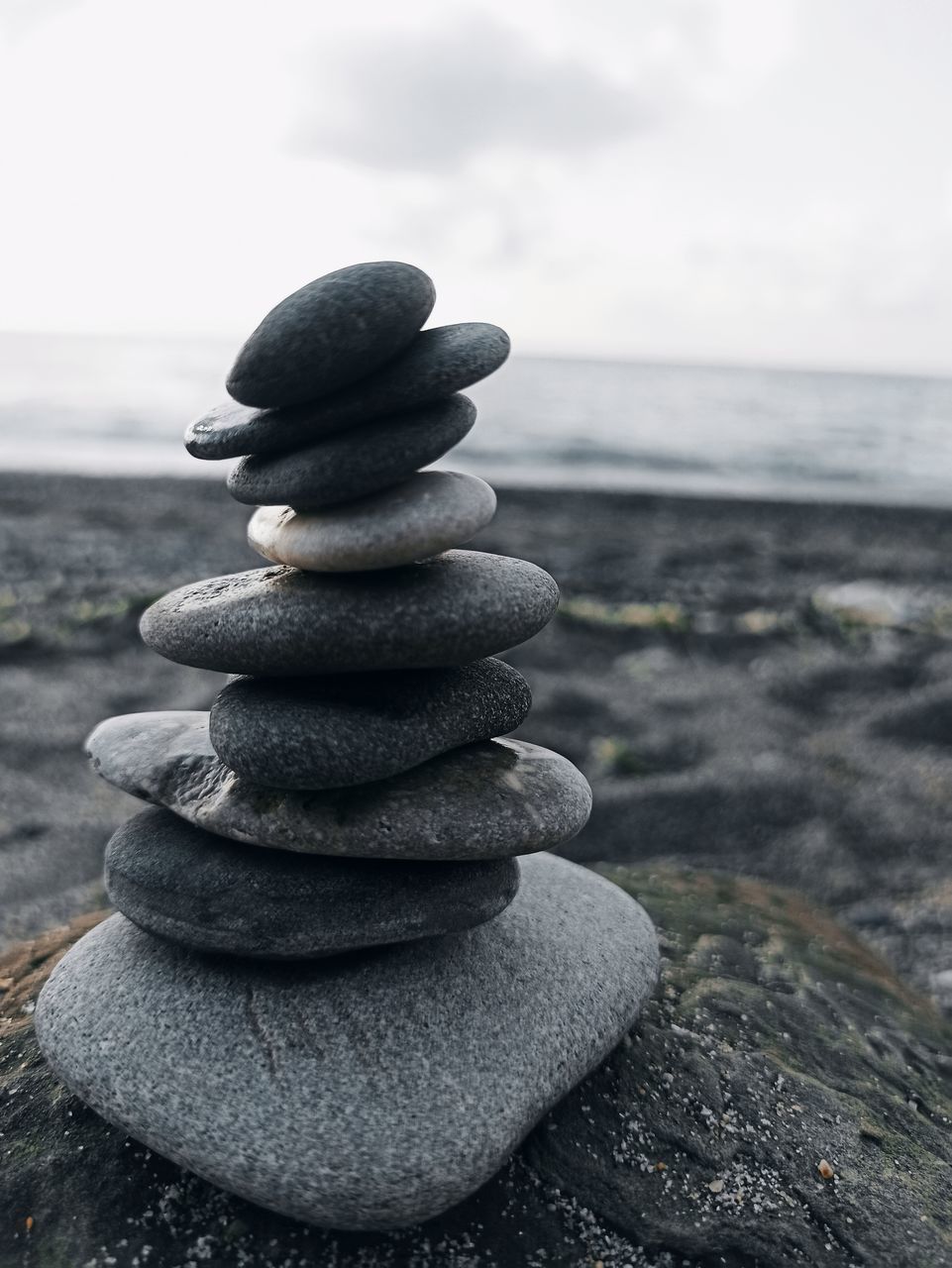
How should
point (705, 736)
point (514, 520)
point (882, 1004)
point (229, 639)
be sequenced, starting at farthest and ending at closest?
point (514, 520) < point (705, 736) < point (882, 1004) < point (229, 639)

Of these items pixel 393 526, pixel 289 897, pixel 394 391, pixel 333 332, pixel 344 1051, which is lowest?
pixel 344 1051

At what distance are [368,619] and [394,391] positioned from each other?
671 mm

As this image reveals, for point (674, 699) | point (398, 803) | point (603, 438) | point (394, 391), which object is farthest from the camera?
point (603, 438)

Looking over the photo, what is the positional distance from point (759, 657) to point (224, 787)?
7330 mm

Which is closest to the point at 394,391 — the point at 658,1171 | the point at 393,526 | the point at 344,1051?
the point at 393,526

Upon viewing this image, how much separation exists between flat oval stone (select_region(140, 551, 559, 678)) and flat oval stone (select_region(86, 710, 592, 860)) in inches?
15.4

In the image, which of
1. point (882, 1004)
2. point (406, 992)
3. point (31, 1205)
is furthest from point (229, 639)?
point (882, 1004)

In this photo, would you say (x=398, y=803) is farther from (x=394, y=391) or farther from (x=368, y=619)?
(x=394, y=391)

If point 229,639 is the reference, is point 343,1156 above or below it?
below

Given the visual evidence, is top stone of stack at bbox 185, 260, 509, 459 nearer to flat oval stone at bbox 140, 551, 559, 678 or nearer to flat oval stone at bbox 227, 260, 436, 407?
flat oval stone at bbox 227, 260, 436, 407

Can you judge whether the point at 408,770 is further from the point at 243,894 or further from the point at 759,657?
the point at 759,657

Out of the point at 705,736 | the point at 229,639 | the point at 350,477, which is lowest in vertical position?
the point at 705,736

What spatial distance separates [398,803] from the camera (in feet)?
10.1

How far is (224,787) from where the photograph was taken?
10.6 feet
